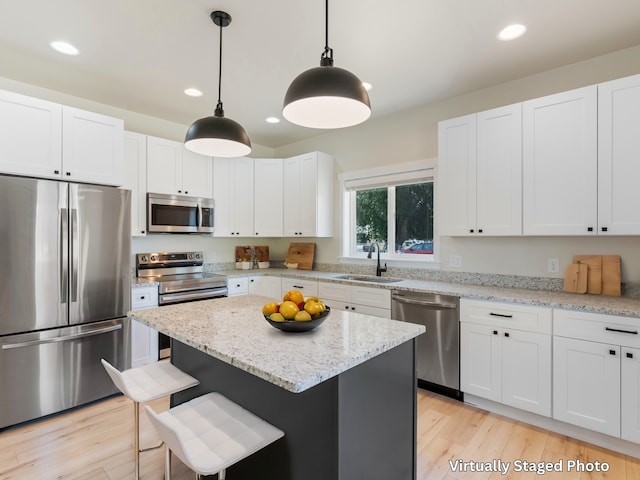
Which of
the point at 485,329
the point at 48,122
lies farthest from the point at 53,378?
the point at 485,329

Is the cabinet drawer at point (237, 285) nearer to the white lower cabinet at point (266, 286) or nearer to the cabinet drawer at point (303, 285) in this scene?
the white lower cabinet at point (266, 286)

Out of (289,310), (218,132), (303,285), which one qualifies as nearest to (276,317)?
(289,310)

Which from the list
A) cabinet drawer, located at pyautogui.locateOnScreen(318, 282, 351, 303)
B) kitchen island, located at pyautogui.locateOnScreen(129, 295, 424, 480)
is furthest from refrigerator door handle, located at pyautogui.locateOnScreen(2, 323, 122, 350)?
cabinet drawer, located at pyautogui.locateOnScreen(318, 282, 351, 303)

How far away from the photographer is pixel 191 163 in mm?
3883

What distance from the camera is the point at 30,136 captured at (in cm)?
251

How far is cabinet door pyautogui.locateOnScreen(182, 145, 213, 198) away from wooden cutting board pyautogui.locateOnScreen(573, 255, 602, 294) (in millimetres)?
3741

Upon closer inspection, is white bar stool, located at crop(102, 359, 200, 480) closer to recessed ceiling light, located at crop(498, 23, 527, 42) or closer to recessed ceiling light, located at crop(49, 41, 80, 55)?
recessed ceiling light, located at crop(49, 41, 80, 55)

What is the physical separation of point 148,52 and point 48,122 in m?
0.96

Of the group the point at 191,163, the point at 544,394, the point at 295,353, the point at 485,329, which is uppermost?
the point at 191,163

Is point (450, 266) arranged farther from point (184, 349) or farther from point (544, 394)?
point (184, 349)

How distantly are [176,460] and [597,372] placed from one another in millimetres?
2655

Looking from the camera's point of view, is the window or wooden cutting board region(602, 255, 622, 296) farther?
the window

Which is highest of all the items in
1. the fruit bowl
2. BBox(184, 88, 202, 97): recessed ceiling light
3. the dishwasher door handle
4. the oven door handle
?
BBox(184, 88, 202, 97): recessed ceiling light

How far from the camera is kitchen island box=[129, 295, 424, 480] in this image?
1.24m
